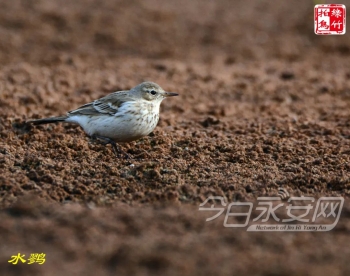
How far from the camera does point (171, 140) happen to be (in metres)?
8.60

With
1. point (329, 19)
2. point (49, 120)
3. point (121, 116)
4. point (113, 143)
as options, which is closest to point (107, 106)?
point (121, 116)

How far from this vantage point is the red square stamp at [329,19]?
1332 centimetres

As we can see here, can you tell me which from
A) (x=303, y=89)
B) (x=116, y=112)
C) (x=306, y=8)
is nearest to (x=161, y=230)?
(x=116, y=112)

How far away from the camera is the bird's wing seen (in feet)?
27.1

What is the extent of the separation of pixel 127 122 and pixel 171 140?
2.90ft

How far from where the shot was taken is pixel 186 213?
5.92m

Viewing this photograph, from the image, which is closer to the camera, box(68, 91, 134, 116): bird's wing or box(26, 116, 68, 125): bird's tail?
box(68, 91, 134, 116): bird's wing

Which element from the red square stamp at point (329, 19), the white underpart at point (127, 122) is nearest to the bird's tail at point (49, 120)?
the white underpart at point (127, 122)

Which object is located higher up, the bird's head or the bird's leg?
the bird's head

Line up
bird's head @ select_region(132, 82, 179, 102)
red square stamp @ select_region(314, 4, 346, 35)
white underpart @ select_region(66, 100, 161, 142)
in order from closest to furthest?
white underpart @ select_region(66, 100, 161, 142) < bird's head @ select_region(132, 82, 179, 102) < red square stamp @ select_region(314, 4, 346, 35)

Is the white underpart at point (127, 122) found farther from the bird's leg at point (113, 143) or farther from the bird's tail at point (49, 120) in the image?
the bird's tail at point (49, 120)

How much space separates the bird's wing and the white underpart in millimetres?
66

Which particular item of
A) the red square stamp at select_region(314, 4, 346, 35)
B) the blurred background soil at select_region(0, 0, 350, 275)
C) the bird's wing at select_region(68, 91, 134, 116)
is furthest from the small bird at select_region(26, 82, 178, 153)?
the red square stamp at select_region(314, 4, 346, 35)

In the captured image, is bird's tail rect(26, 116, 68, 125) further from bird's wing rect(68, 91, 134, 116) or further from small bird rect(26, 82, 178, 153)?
bird's wing rect(68, 91, 134, 116)
